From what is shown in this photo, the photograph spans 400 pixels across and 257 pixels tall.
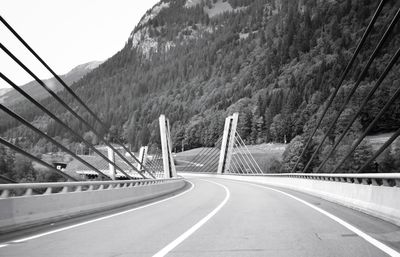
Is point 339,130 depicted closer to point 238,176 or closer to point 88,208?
point 238,176

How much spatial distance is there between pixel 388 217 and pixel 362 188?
356 centimetres

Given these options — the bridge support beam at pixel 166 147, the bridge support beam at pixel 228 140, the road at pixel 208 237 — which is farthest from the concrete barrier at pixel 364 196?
the bridge support beam at pixel 228 140

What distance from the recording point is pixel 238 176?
6181cm

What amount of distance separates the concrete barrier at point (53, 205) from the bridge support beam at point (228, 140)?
51.7 m

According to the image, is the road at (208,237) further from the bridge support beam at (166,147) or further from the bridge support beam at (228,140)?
the bridge support beam at (228,140)

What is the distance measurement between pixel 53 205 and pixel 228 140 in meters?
60.9

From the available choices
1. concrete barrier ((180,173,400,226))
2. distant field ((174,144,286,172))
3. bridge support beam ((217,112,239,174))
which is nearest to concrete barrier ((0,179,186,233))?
concrete barrier ((180,173,400,226))

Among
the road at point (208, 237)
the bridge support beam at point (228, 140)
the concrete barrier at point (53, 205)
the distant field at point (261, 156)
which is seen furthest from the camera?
the distant field at point (261, 156)

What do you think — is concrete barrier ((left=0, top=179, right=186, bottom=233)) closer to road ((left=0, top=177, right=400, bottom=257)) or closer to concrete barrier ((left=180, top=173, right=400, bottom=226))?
road ((left=0, top=177, right=400, bottom=257))

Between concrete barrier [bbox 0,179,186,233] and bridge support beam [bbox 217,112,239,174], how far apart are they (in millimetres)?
51704

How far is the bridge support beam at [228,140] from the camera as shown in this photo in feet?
232

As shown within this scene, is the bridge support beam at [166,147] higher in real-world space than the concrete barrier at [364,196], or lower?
higher

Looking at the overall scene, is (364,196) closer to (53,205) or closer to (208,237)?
(208,237)

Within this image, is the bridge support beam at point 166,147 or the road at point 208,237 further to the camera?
the bridge support beam at point 166,147
